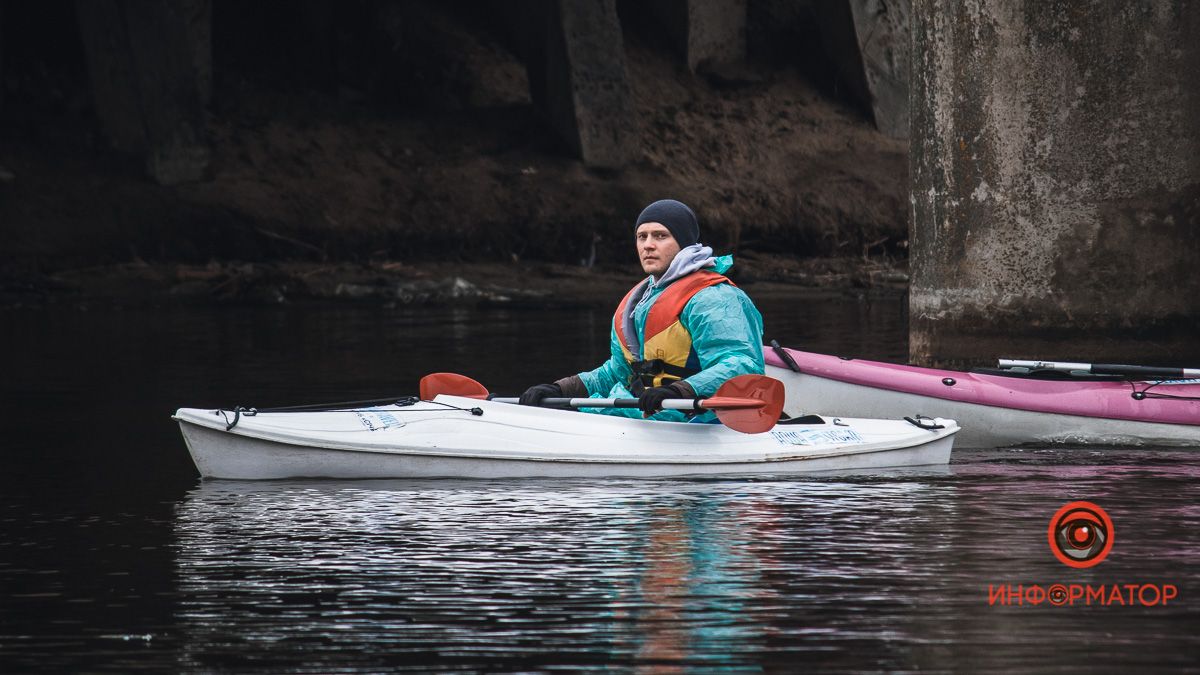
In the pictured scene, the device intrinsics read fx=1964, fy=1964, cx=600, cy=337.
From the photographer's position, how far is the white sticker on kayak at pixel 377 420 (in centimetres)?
735

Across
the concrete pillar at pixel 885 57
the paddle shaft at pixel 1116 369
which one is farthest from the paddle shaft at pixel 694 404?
the concrete pillar at pixel 885 57

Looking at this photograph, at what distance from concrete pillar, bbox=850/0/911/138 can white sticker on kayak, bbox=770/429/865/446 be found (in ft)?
49.6

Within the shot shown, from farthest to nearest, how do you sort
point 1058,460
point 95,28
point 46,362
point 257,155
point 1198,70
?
point 257,155, point 95,28, point 46,362, point 1198,70, point 1058,460

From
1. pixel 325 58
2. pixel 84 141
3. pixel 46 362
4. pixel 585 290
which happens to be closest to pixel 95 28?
pixel 84 141

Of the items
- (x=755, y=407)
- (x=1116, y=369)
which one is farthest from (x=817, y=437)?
(x=1116, y=369)

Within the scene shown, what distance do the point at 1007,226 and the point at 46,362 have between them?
20.9 ft

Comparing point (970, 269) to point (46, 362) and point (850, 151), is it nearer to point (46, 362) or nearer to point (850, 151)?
point (46, 362)

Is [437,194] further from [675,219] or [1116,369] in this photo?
[675,219]

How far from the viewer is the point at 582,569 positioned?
5547mm

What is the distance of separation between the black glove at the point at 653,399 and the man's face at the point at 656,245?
1.65 feet

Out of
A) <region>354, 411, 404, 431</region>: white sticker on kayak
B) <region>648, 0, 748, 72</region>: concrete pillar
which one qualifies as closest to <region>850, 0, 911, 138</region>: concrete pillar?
<region>648, 0, 748, 72</region>: concrete pillar

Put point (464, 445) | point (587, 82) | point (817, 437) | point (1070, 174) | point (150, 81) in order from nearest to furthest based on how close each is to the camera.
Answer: point (464, 445) → point (817, 437) → point (1070, 174) → point (150, 81) → point (587, 82)

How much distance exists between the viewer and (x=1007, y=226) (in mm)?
9812

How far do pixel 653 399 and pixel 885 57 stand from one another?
1607 cm
